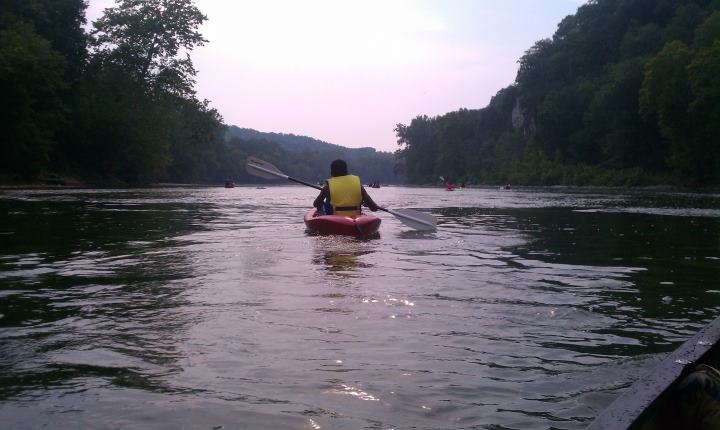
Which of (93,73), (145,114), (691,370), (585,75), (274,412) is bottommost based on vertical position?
(274,412)

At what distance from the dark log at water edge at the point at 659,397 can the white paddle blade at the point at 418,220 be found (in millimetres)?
9795

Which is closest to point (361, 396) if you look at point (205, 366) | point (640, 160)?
point (205, 366)

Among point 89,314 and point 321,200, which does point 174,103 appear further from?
A: point 89,314

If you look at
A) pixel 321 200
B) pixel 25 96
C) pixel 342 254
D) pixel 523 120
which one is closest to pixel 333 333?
pixel 342 254

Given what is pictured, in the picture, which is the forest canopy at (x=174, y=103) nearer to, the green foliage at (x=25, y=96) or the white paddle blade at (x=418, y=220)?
the green foliage at (x=25, y=96)

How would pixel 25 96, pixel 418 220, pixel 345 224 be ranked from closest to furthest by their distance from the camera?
pixel 345 224 → pixel 418 220 → pixel 25 96

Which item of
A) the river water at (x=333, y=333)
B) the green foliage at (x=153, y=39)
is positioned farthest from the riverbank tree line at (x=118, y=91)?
the river water at (x=333, y=333)

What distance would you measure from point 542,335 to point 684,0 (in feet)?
280

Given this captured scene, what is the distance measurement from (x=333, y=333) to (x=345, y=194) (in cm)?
694

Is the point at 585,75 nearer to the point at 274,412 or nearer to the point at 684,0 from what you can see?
the point at 684,0

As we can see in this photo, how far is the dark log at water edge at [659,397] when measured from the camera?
75.9 inches

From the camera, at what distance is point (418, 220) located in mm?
12734

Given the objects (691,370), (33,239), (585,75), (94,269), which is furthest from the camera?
(585,75)

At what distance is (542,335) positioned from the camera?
429 centimetres
